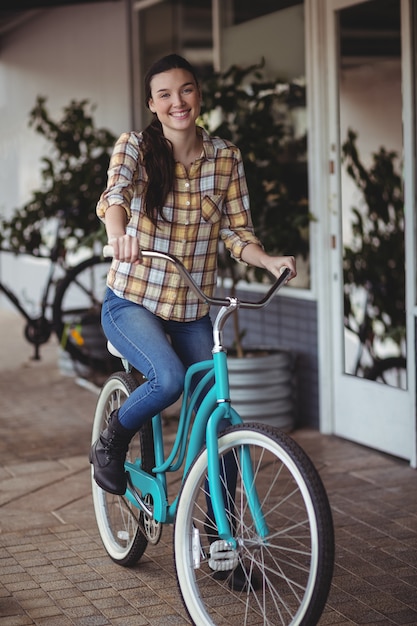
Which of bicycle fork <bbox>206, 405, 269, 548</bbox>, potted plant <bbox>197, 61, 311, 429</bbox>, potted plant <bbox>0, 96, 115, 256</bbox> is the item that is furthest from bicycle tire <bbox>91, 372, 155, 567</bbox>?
potted plant <bbox>0, 96, 115, 256</bbox>

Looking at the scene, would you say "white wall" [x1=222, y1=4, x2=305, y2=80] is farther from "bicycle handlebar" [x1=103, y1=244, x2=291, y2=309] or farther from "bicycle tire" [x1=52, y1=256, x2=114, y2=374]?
"bicycle handlebar" [x1=103, y1=244, x2=291, y2=309]

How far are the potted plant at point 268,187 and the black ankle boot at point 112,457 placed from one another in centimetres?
231

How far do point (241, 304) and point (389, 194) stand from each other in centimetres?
315

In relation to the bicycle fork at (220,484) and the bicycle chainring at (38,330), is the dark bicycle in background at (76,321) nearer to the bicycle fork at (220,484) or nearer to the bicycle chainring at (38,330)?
the bicycle chainring at (38,330)

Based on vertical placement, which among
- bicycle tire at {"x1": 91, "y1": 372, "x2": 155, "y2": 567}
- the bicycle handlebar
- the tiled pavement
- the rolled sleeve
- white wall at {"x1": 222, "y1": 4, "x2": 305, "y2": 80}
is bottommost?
the tiled pavement

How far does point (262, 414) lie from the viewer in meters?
6.13

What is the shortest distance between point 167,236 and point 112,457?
82cm

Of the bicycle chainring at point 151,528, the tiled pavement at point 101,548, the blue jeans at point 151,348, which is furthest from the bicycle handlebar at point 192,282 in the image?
the tiled pavement at point 101,548

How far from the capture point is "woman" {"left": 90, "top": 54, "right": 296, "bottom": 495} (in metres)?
3.51

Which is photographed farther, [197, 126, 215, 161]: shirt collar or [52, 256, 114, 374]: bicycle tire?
[52, 256, 114, 374]: bicycle tire

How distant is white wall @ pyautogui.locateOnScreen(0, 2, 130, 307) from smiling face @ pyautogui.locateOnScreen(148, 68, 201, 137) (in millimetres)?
5283

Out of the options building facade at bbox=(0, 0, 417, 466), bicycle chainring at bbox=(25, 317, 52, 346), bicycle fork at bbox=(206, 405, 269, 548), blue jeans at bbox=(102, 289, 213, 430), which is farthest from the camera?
bicycle chainring at bbox=(25, 317, 52, 346)

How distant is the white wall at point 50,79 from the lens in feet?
29.8

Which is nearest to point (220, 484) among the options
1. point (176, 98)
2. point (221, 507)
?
point (221, 507)
